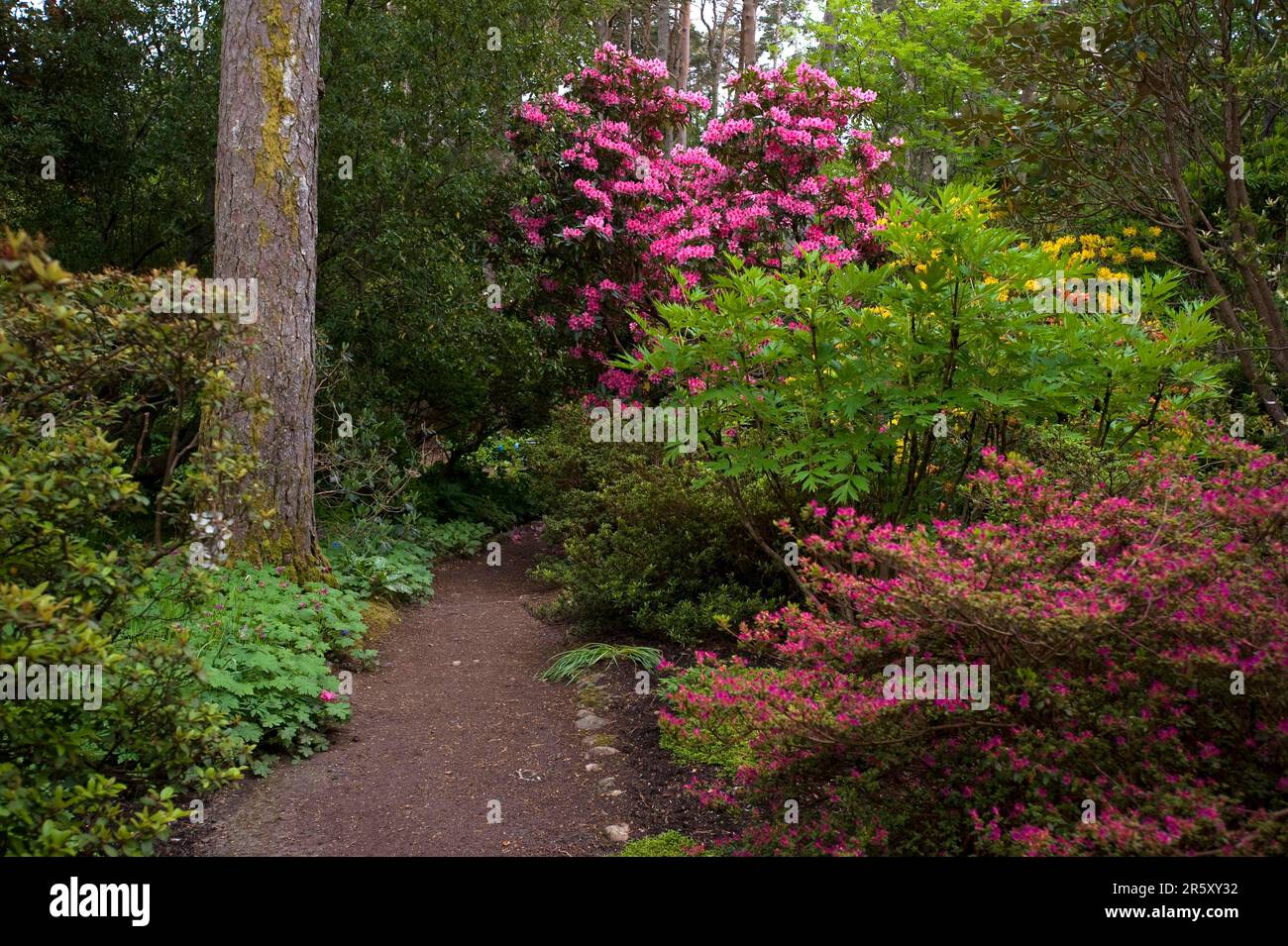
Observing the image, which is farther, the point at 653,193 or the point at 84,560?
the point at 653,193

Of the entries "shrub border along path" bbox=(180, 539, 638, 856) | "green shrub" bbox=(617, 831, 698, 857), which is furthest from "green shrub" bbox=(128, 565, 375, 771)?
"green shrub" bbox=(617, 831, 698, 857)

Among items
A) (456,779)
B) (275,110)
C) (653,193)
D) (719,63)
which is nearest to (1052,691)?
(456,779)

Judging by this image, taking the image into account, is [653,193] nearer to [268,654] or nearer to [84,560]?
[268,654]

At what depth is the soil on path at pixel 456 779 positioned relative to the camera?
3889 mm

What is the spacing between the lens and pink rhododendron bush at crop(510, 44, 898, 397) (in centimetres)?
977

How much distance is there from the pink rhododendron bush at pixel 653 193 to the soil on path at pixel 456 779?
4.48m

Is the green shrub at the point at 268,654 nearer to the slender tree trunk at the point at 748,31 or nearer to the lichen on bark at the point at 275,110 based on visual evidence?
the lichen on bark at the point at 275,110

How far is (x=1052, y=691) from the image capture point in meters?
2.63

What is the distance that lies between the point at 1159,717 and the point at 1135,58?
15.5 ft

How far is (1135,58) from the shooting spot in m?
5.74

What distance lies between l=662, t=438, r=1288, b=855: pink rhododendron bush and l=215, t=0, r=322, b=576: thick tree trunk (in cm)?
414

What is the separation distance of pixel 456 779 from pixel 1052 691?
9.62ft

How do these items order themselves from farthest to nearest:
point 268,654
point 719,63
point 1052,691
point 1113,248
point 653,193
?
point 719,63, point 653,193, point 1113,248, point 268,654, point 1052,691
